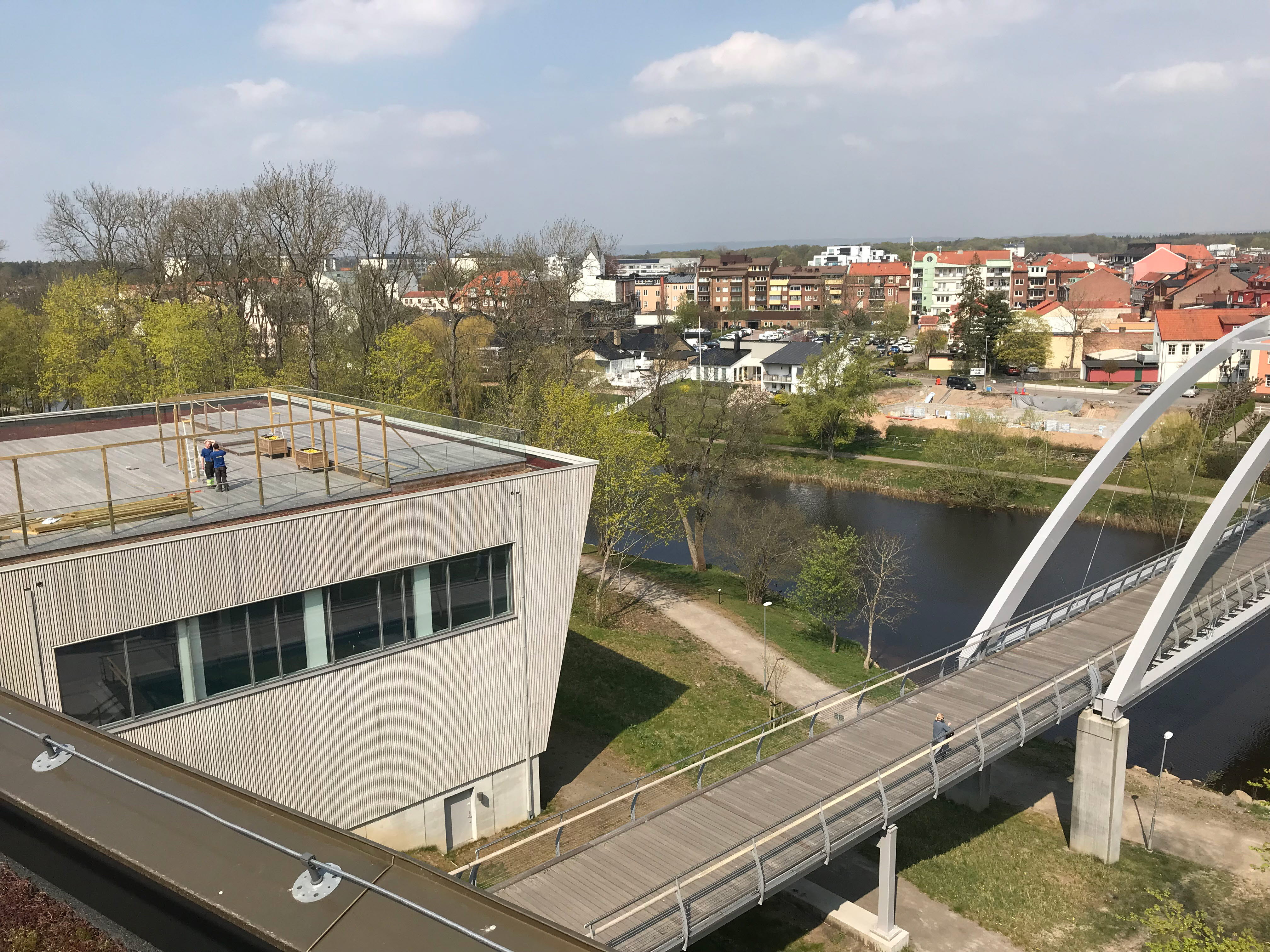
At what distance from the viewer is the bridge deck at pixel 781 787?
1184cm

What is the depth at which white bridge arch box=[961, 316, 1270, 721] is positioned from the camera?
17938 mm

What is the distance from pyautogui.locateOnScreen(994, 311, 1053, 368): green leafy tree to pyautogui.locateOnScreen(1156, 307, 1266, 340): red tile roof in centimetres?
852

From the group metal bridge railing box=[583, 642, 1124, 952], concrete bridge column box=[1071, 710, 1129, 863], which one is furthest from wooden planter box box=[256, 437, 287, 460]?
concrete bridge column box=[1071, 710, 1129, 863]

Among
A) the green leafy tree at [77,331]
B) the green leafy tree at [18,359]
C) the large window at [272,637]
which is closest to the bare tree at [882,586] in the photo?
the large window at [272,637]

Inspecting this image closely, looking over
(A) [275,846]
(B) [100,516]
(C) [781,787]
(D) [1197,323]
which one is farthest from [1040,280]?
(A) [275,846]

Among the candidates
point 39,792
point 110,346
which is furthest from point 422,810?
point 110,346

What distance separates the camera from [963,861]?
16.9 meters

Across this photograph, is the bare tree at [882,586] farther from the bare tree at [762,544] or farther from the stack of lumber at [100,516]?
the stack of lumber at [100,516]

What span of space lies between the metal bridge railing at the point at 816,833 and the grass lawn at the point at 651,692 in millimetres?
6214

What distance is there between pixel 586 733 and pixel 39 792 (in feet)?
58.1

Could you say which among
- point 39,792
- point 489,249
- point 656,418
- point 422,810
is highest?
point 489,249

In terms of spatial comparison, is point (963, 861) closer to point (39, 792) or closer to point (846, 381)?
point (39, 792)

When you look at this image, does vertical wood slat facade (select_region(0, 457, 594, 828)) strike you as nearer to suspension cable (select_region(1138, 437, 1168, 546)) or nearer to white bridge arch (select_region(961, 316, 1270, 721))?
white bridge arch (select_region(961, 316, 1270, 721))

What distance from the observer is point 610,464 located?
29.1 meters
